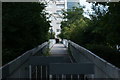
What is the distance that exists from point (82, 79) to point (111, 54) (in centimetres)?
372

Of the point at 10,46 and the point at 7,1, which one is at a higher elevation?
the point at 7,1

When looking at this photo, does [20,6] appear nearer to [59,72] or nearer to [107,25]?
[107,25]

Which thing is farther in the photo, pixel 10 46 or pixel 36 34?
pixel 36 34

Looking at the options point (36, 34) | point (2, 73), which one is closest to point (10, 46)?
point (36, 34)

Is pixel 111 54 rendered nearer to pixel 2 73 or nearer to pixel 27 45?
pixel 27 45

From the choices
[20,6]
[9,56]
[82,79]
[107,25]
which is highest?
[20,6]

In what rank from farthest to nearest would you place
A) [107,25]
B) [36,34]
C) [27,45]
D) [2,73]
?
[36,34] → [27,45] → [107,25] → [2,73]

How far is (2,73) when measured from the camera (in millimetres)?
5723

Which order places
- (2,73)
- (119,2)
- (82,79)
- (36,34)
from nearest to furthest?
(2,73) < (82,79) < (119,2) < (36,34)

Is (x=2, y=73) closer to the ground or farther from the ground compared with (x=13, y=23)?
closer to the ground

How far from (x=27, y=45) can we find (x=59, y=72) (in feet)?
27.7

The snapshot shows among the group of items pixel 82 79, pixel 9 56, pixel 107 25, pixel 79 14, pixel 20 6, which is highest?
pixel 79 14

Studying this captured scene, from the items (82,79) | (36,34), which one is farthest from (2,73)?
(36,34)

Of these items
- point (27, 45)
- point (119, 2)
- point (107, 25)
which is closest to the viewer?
point (119, 2)
